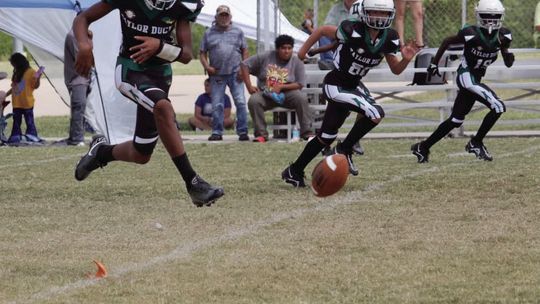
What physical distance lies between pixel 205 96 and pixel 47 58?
7.98ft

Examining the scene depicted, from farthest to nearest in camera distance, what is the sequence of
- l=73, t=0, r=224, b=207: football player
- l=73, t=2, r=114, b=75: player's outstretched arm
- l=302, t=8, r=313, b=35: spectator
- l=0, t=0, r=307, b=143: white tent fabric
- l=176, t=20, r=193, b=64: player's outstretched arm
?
1. l=302, t=8, r=313, b=35: spectator
2. l=0, t=0, r=307, b=143: white tent fabric
3. l=176, t=20, r=193, b=64: player's outstretched arm
4. l=73, t=0, r=224, b=207: football player
5. l=73, t=2, r=114, b=75: player's outstretched arm

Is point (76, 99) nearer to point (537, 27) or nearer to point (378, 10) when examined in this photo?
point (537, 27)

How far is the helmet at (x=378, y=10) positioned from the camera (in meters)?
9.83

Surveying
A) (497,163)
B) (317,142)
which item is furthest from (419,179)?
(497,163)

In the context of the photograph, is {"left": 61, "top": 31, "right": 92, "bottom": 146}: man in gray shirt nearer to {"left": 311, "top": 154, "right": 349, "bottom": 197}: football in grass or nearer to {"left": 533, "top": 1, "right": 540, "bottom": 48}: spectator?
{"left": 533, "top": 1, "right": 540, "bottom": 48}: spectator

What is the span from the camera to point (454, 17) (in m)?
17.3

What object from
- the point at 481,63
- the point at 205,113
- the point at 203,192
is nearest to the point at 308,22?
the point at 205,113

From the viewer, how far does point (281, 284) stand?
589 cm

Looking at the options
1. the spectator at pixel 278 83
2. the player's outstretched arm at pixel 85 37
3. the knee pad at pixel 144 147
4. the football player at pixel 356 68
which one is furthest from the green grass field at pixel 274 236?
the spectator at pixel 278 83

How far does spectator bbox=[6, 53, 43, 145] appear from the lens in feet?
52.8

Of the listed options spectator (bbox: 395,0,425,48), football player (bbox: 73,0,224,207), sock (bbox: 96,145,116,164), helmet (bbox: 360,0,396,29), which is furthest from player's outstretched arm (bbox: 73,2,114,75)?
spectator (bbox: 395,0,425,48)

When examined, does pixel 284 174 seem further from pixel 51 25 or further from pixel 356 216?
pixel 51 25

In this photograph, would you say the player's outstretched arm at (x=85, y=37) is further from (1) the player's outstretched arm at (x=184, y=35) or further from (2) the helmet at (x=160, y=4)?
(1) the player's outstretched arm at (x=184, y=35)

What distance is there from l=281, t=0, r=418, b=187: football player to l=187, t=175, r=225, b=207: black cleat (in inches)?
113
